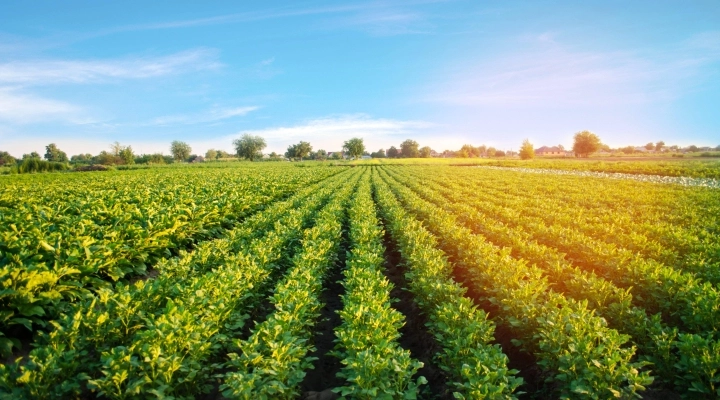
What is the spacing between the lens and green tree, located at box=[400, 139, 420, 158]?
16088cm

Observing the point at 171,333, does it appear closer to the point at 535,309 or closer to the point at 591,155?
the point at 535,309

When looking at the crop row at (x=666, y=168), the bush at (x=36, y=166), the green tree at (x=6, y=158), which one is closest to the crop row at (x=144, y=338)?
the crop row at (x=666, y=168)

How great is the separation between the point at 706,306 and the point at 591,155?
125591mm

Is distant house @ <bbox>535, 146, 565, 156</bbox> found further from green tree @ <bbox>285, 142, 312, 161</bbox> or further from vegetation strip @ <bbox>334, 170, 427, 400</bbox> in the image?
vegetation strip @ <bbox>334, 170, 427, 400</bbox>

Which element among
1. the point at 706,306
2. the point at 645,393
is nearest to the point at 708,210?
the point at 706,306

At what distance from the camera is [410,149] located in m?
162

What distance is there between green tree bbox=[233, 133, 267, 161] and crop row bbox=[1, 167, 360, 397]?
133 metres

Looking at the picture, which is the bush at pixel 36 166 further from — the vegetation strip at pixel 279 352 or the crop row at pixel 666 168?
the crop row at pixel 666 168

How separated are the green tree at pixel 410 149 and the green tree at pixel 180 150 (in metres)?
91.2

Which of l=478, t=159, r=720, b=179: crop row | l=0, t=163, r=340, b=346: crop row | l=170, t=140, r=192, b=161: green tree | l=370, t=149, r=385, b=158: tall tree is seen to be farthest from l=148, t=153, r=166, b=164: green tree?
l=0, t=163, r=340, b=346: crop row

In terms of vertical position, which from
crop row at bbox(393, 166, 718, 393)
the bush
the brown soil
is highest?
the bush

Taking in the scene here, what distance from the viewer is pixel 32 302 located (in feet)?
18.2

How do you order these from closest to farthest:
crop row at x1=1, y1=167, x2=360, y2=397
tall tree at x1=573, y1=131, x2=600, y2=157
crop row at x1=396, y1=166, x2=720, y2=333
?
1. crop row at x1=1, y1=167, x2=360, y2=397
2. crop row at x1=396, y1=166, x2=720, y2=333
3. tall tree at x1=573, y1=131, x2=600, y2=157

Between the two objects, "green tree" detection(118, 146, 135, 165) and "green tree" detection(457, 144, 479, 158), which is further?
"green tree" detection(457, 144, 479, 158)
